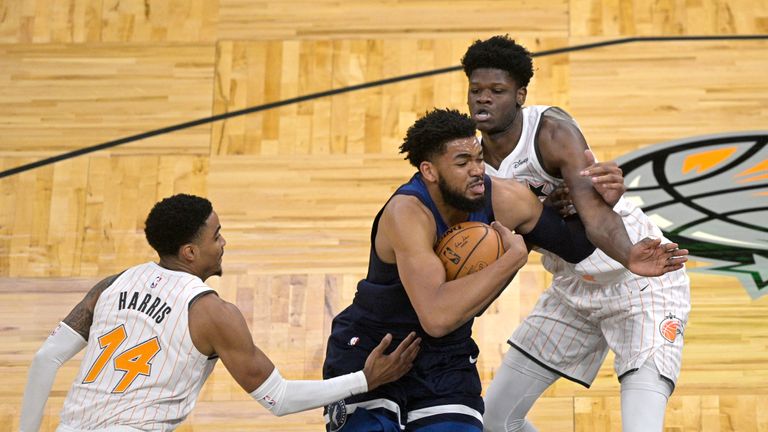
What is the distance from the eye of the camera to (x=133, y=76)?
6.81 meters

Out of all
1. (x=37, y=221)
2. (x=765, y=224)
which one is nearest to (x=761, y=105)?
(x=765, y=224)

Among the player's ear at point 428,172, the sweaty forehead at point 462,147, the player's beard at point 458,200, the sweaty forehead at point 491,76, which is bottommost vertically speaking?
the player's beard at point 458,200

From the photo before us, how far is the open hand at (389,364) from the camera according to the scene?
3930mm

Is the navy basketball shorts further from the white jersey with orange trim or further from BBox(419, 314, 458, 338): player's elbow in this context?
the white jersey with orange trim

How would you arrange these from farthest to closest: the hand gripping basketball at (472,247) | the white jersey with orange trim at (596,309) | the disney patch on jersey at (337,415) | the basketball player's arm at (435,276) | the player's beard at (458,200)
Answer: the white jersey with orange trim at (596,309), the disney patch on jersey at (337,415), the player's beard at (458,200), the hand gripping basketball at (472,247), the basketball player's arm at (435,276)

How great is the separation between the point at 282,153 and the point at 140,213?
2.67ft

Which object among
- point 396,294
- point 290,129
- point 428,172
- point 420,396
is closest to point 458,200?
point 428,172

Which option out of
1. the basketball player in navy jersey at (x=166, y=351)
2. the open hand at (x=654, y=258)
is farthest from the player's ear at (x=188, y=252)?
the open hand at (x=654, y=258)

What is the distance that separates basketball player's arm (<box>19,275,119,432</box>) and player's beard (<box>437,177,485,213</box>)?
44.5 inches

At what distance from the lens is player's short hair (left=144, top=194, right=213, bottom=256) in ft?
12.9

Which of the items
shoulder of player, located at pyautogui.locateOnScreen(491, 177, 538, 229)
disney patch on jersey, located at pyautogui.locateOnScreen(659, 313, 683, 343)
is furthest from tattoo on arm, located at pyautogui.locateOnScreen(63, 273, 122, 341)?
disney patch on jersey, located at pyautogui.locateOnScreen(659, 313, 683, 343)

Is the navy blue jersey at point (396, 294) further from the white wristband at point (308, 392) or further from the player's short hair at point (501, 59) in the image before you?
the player's short hair at point (501, 59)

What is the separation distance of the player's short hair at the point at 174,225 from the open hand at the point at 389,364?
0.72 m

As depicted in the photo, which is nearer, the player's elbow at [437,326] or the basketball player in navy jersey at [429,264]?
the player's elbow at [437,326]
